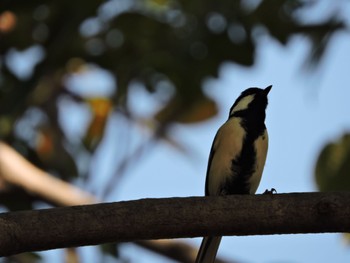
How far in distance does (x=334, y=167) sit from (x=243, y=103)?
67 cm

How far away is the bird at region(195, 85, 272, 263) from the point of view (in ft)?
13.5

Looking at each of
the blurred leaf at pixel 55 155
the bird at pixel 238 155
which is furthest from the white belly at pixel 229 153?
the blurred leaf at pixel 55 155

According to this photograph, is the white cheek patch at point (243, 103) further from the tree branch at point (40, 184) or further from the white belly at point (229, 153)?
the tree branch at point (40, 184)

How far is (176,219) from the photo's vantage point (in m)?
2.91

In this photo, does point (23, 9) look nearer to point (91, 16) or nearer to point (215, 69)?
point (91, 16)

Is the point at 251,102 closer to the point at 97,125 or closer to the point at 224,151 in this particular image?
the point at 224,151

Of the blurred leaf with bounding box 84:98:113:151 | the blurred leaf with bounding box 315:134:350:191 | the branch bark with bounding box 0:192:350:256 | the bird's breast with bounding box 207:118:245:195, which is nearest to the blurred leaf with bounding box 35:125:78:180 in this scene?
the blurred leaf with bounding box 84:98:113:151

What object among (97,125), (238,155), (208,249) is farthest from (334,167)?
(97,125)

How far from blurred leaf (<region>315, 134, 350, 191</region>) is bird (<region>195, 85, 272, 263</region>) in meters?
0.51

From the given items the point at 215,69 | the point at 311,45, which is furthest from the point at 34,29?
the point at 311,45

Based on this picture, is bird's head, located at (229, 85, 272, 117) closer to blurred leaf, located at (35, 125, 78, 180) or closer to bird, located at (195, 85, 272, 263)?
bird, located at (195, 85, 272, 263)

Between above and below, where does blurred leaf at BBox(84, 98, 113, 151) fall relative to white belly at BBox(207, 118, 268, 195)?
above

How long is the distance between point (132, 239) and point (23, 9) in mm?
2525

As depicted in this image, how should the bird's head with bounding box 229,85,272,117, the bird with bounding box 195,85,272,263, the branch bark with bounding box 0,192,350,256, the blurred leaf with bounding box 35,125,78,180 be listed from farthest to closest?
A: the blurred leaf with bounding box 35,125,78,180, the bird's head with bounding box 229,85,272,117, the bird with bounding box 195,85,272,263, the branch bark with bounding box 0,192,350,256
